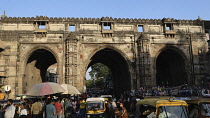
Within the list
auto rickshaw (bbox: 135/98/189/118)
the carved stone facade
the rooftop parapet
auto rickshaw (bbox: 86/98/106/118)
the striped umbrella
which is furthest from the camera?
the rooftop parapet

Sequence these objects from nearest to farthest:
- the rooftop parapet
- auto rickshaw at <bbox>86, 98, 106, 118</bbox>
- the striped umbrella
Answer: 1. the striped umbrella
2. auto rickshaw at <bbox>86, 98, 106, 118</bbox>
3. the rooftop parapet

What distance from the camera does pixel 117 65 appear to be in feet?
90.6

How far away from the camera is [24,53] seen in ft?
69.9

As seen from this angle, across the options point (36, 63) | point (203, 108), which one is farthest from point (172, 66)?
point (203, 108)

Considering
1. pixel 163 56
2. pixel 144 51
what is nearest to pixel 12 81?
pixel 144 51

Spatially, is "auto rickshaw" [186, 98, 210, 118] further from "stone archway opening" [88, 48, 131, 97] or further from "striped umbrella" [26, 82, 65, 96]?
"stone archway opening" [88, 48, 131, 97]

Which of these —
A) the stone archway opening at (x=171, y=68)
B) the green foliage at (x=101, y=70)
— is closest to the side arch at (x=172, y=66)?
the stone archway opening at (x=171, y=68)

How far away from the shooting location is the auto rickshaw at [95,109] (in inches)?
415

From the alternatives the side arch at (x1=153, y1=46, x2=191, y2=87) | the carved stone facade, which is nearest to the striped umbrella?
the carved stone facade

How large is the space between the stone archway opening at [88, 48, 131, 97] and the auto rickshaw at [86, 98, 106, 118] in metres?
11.7

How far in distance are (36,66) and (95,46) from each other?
8.12 metres

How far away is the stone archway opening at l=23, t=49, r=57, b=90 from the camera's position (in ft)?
73.7

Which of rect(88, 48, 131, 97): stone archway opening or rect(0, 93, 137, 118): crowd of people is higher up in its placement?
rect(88, 48, 131, 97): stone archway opening

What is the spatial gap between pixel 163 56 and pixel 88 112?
60.1 feet
